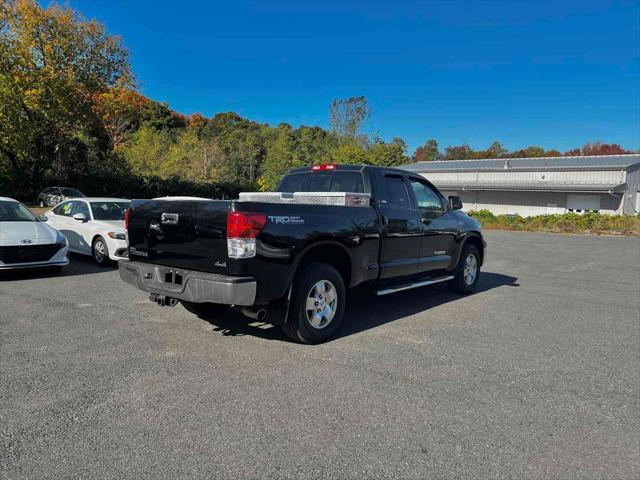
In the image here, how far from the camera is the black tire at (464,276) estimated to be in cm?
820

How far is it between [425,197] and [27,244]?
7.20 m

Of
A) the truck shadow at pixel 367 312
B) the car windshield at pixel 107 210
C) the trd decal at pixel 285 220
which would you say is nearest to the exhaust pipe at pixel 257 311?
the truck shadow at pixel 367 312

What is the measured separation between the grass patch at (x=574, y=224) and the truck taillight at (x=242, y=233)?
2795 cm

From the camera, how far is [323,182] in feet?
22.3

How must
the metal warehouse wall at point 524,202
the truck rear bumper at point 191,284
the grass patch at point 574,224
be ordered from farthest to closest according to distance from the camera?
1. the metal warehouse wall at point 524,202
2. the grass patch at point 574,224
3. the truck rear bumper at point 191,284

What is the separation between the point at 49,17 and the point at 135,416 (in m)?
35.7

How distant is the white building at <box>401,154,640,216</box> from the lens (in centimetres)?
3666

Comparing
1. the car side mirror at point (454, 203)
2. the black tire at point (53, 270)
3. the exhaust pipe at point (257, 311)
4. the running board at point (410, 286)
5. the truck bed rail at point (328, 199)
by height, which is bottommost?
the black tire at point (53, 270)

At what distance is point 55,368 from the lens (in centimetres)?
439

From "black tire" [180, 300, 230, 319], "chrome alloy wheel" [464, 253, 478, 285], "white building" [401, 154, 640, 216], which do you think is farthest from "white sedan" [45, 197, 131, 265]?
"white building" [401, 154, 640, 216]

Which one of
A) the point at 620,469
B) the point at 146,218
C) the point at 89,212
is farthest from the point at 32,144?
the point at 620,469

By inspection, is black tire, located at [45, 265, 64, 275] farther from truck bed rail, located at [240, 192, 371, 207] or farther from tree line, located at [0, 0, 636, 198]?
tree line, located at [0, 0, 636, 198]

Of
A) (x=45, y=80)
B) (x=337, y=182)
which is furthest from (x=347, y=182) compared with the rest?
(x=45, y=80)

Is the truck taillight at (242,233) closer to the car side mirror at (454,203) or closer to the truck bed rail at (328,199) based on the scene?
the truck bed rail at (328,199)
